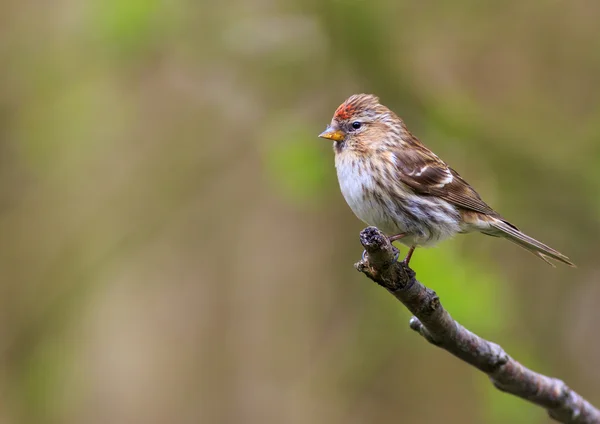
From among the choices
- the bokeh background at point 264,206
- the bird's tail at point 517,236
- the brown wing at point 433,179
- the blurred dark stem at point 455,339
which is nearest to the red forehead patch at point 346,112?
the brown wing at point 433,179

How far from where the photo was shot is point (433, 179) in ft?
14.2

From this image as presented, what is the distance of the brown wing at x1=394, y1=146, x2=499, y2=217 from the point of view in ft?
13.8

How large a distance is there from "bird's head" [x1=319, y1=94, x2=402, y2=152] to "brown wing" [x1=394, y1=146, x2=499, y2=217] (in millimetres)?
191

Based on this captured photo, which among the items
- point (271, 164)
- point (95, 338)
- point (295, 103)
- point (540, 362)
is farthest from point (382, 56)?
point (95, 338)

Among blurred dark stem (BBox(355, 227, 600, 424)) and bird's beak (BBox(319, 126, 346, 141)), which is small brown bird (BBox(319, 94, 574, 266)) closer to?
bird's beak (BBox(319, 126, 346, 141))

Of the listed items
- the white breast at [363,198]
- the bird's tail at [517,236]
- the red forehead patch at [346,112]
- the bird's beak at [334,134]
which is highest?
the bird's tail at [517,236]

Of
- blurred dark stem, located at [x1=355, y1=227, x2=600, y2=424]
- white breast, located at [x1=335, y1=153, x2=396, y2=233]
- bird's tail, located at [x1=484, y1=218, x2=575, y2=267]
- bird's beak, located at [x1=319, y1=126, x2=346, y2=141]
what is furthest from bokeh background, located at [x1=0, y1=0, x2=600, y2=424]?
blurred dark stem, located at [x1=355, y1=227, x2=600, y2=424]

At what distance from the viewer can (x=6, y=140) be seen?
6.28 m

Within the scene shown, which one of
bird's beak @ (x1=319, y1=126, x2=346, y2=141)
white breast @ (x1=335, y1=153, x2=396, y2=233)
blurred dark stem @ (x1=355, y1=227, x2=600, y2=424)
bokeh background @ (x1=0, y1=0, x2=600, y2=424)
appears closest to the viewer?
blurred dark stem @ (x1=355, y1=227, x2=600, y2=424)

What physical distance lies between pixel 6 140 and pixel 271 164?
2.51 m

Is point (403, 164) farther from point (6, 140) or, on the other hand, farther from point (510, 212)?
point (6, 140)

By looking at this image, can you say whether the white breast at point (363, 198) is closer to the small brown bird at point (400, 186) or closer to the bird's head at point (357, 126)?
the small brown bird at point (400, 186)

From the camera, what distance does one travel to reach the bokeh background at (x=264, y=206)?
5266mm

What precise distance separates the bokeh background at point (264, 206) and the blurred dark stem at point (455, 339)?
0.78 metres
